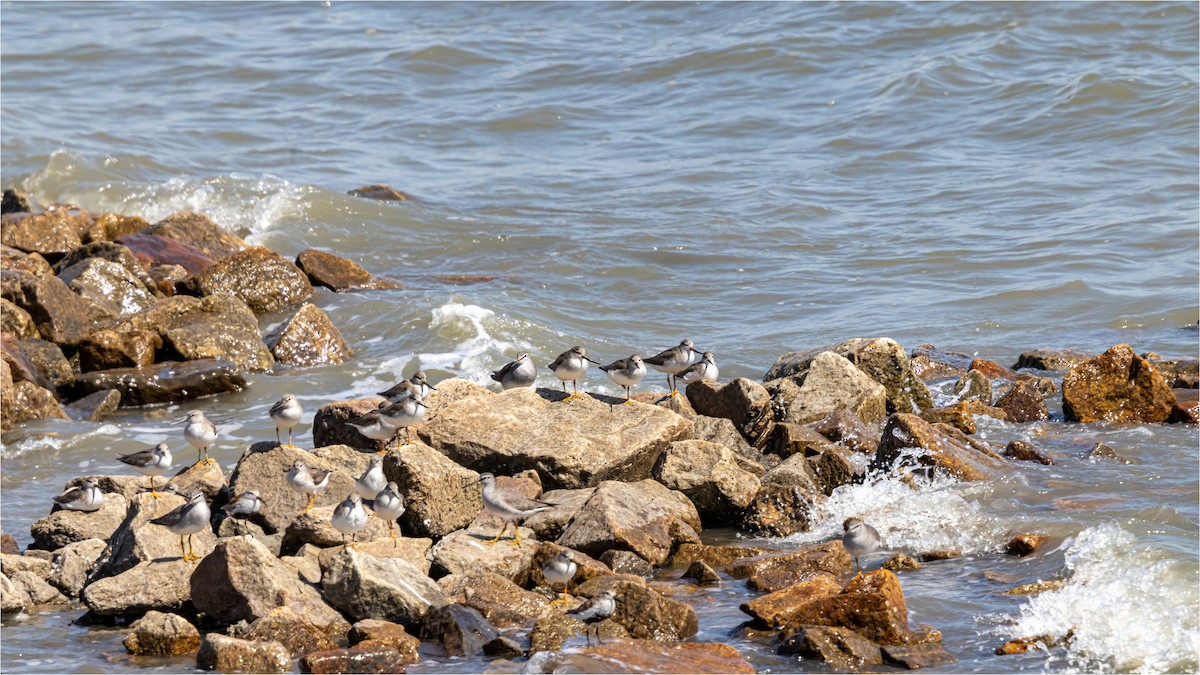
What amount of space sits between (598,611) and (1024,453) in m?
5.00

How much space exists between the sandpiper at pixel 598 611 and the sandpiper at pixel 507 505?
49.2 inches

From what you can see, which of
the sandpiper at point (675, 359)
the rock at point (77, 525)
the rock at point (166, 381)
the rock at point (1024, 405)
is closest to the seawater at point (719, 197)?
the rock at point (1024, 405)

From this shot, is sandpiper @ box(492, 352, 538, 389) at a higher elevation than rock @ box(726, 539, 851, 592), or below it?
higher

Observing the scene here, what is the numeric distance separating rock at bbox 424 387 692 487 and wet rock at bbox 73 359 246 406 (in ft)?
15.0

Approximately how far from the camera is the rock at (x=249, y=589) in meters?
7.77

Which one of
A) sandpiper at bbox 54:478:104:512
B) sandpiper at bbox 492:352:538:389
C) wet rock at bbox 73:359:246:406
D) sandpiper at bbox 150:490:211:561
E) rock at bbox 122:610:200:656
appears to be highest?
sandpiper at bbox 492:352:538:389

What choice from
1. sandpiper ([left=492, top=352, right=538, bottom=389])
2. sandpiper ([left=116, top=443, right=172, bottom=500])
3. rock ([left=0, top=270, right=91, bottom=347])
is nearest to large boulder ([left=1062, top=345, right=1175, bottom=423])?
sandpiper ([left=492, top=352, right=538, bottom=389])

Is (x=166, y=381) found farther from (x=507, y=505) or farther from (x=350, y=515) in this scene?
(x=507, y=505)

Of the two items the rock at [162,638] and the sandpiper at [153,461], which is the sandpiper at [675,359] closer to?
the sandpiper at [153,461]

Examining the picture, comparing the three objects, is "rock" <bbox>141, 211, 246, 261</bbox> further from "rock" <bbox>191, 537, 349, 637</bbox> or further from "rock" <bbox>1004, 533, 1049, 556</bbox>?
A: "rock" <bbox>1004, 533, 1049, 556</bbox>

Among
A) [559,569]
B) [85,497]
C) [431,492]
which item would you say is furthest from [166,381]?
[559,569]

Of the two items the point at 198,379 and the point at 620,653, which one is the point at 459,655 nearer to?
the point at 620,653

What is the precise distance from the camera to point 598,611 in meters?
7.37

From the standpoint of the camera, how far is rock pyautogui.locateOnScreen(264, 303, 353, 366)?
15.0 metres
